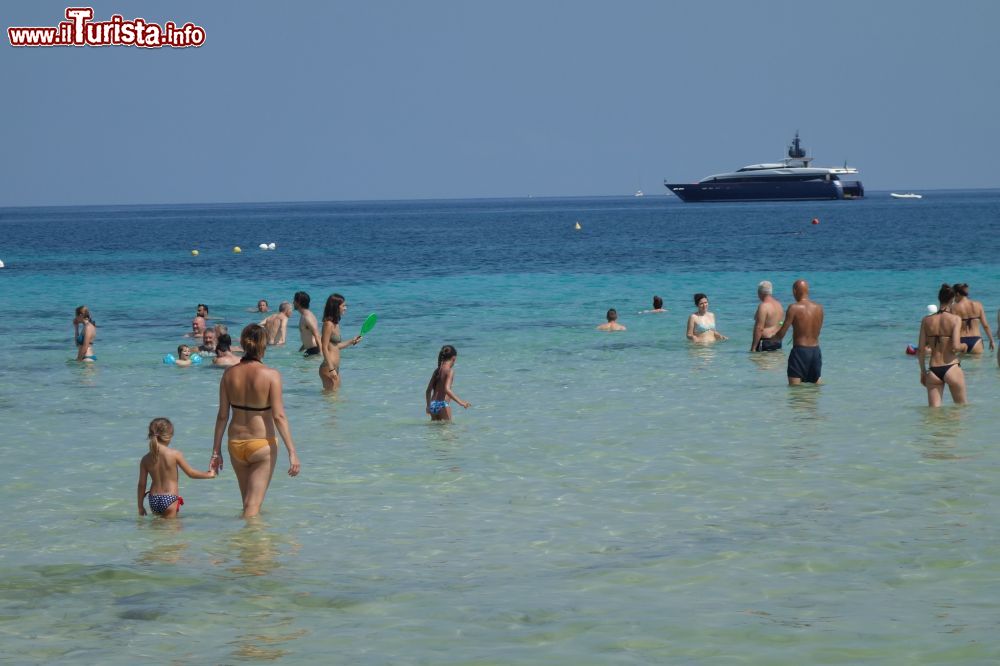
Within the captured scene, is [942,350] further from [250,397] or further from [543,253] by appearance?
[543,253]

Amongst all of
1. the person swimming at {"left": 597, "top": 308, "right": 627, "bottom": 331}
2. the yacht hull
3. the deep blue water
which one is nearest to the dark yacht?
the yacht hull

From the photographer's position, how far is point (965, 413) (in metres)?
16.1

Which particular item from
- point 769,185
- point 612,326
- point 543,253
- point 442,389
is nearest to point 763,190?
point 769,185

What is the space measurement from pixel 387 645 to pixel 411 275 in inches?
1849

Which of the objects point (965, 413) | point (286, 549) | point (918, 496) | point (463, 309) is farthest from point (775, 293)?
point (286, 549)

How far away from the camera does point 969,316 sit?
20609mm

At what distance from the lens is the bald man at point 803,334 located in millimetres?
17281

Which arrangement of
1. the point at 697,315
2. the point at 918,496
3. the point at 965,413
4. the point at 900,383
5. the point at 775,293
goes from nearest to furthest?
1. the point at 918,496
2. the point at 965,413
3. the point at 900,383
4. the point at 697,315
5. the point at 775,293

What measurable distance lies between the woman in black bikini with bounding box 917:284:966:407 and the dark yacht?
172823 millimetres

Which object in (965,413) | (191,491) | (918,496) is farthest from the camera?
(965,413)

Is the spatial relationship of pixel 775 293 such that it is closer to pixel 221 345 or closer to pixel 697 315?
pixel 697 315

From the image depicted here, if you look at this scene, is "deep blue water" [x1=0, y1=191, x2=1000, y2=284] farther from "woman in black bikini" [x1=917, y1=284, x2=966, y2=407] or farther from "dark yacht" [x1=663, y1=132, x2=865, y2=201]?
"dark yacht" [x1=663, y1=132, x2=865, y2=201]

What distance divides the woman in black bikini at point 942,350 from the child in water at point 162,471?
875cm

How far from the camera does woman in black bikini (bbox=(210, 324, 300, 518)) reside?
33.4 ft
